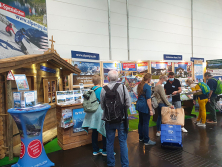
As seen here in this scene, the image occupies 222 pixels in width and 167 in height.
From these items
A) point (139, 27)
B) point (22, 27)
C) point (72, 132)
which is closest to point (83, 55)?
point (22, 27)

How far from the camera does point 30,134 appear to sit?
8.07 ft

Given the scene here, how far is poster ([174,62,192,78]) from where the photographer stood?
25.7 ft

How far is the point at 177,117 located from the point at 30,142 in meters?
2.88

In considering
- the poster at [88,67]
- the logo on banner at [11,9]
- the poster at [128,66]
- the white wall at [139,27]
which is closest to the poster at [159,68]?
the poster at [128,66]

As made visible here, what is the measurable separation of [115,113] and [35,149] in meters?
1.48

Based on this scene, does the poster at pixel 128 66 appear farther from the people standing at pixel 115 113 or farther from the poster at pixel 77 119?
the people standing at pixel 115 113

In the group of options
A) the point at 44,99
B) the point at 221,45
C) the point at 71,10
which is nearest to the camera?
the point at 44,99

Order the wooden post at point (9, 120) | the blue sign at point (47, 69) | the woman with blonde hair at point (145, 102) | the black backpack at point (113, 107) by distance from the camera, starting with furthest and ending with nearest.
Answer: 1. the blue sign at point (47, 69)
2. the woman with blonde hair at point (145, 102)
3. the wooden post at point (9, 120)
4. the black backpack at point (113, 107)

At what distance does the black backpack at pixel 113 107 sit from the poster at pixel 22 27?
3592 mm

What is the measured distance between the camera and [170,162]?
8.90 ft

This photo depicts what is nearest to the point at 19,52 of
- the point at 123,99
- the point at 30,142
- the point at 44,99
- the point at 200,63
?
the point at 44,99

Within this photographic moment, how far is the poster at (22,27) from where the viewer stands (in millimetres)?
4268

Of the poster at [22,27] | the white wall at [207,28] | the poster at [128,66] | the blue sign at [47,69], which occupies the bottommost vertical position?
the blue sign at [47,69]

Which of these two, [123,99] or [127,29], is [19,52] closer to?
[123,99]
